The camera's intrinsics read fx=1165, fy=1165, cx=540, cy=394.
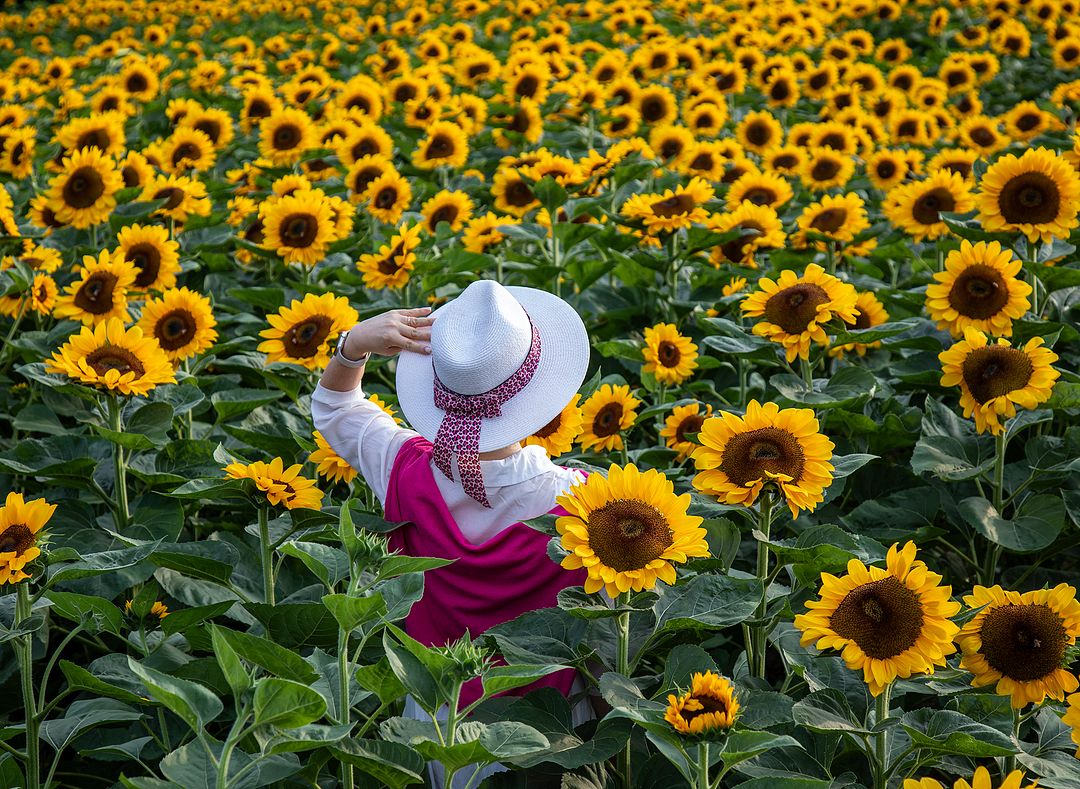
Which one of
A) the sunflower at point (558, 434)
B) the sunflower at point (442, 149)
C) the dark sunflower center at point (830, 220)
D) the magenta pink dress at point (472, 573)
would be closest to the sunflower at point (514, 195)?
the sunflower at point (442, 149)

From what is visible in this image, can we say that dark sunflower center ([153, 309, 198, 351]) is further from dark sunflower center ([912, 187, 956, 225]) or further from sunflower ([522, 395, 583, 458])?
dark sunflower center ([912, 187, 956, 225])

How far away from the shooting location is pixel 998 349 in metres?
2.57

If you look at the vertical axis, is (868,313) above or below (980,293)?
below

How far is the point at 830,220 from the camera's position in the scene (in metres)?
4.09

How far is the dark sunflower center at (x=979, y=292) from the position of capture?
2887 mm

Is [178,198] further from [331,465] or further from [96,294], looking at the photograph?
[331,465]

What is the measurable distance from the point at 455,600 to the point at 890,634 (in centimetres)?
83

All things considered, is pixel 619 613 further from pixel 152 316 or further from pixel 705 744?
pixel 152 316

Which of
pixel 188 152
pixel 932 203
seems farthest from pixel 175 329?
pixel 932 203

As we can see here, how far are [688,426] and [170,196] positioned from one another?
239cm

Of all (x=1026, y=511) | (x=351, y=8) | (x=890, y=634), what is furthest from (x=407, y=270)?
(x=351, y=8)

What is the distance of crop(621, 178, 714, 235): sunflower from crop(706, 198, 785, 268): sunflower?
12cm

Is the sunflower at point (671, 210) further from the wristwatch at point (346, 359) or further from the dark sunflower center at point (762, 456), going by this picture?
the dark sunflower center at point (762, 456)

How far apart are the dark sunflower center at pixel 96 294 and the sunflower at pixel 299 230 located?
62cm
